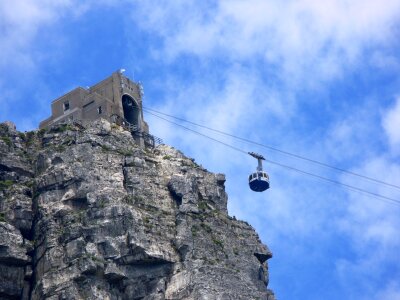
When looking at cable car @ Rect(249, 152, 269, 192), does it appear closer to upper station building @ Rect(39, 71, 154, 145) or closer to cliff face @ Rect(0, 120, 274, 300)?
cliff face @ Rect(0, 120, 274, 300)

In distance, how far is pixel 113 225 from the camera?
110 m

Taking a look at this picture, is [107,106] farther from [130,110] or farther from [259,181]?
[259,181]

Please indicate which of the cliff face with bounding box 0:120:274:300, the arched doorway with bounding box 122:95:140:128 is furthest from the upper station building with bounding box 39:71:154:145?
the cliff face with bounding box 0:120:274:300

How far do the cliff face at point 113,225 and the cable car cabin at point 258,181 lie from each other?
3.37m

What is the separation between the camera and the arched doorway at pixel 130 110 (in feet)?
439

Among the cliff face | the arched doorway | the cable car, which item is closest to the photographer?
the cliff face

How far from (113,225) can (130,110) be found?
27492mm

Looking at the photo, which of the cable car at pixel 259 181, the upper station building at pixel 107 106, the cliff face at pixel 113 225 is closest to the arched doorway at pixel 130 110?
the upper station building at pixel 107 106

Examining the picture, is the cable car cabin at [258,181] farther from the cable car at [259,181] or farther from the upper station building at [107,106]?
the upper station building at [107,106]

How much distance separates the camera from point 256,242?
120 m

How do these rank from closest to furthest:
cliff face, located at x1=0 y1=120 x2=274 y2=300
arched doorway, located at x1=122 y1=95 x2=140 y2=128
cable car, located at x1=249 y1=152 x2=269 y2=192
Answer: cliff face, located at x1=0 y1=120 x2=274 y2=300
cable car, located at x1=249 y1=152 x2=269 y2=192
arched doorway, located at x1=122 y1=95 x2=140 y2=128

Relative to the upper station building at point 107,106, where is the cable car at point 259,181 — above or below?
below

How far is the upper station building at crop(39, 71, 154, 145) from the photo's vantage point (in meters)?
128

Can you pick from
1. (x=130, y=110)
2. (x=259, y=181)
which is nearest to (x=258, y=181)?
(x=259, y=181)
